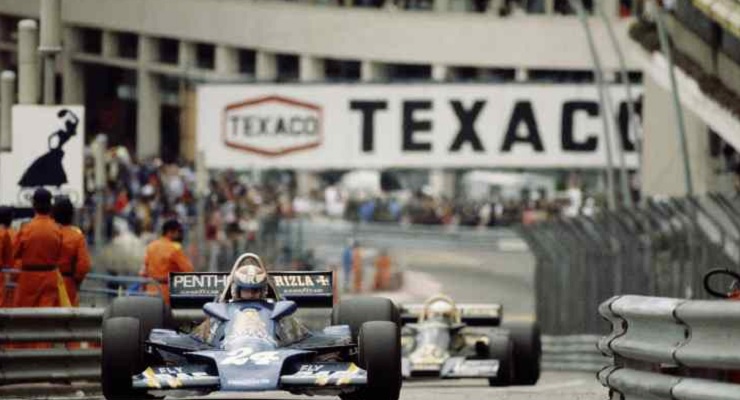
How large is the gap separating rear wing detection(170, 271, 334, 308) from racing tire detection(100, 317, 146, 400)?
7.63 feet

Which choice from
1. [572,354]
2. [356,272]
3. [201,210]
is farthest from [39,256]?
[356,272]

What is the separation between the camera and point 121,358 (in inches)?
617

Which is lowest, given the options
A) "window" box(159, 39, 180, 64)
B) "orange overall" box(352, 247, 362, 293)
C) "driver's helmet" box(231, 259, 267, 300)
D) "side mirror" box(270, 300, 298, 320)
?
"orange overall" box(352, 247, 362, 293)

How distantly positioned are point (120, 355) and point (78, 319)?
4290 millimetres

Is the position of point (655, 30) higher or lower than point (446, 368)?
higher

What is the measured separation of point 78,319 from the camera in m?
19.9

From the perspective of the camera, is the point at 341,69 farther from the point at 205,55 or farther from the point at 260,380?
the point at 260,380

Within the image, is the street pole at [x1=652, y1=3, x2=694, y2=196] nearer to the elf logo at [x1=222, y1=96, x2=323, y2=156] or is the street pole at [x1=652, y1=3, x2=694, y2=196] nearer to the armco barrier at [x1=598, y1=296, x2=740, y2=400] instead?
the elf logo at [x1=222, y1=96, x2=323, y2=156]

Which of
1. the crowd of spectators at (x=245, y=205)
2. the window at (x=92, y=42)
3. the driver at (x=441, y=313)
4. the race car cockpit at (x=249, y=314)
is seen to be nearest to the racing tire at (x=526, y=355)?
the driver at (x=441, y=313)

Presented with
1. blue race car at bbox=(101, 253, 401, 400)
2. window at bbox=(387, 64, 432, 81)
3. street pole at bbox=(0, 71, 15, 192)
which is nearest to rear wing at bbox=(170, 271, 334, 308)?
blue race car at bbox=(101, 253, 401, 400)

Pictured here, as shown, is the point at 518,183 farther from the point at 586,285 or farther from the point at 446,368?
the point at 446,368

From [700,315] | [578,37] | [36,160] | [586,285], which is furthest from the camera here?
[578,37]

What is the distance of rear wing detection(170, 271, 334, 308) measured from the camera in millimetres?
18125

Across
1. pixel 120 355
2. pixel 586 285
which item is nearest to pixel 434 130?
pixel 586 285
